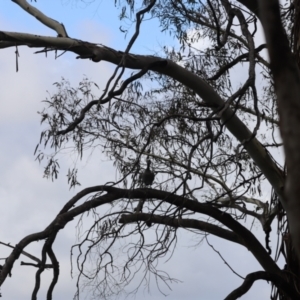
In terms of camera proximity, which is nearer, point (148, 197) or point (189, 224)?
point (148, 197)

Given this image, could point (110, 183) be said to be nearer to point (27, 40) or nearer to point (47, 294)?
point (47, 294)

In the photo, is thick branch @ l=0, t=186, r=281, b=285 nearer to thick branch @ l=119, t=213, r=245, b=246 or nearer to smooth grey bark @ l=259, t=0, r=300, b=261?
thick branch @ l=119, t=213, r=245, b=246

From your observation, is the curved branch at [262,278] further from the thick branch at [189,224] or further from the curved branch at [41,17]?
the curved branch at [41,17]

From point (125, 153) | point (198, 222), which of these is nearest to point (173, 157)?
point (125, 153)

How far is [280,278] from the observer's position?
4402 mm

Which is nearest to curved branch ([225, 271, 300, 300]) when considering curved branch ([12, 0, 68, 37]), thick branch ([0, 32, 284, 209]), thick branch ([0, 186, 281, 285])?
thick branch ([0, 186, 281, 285])

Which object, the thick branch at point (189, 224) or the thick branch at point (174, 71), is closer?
the thick branch at point (174, 71)

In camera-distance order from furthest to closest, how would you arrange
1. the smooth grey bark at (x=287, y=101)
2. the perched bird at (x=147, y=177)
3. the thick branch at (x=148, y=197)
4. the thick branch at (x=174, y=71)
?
the perched bird at (x=147, y=177)
the thick branch at (x=148, y=197)
the thick branch at (x=174, y=71)
the smooth grey bark at (x=287, y=101)

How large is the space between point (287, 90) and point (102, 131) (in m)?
6.10

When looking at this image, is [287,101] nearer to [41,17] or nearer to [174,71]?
[174,71]

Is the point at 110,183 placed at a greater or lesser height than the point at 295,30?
lesser

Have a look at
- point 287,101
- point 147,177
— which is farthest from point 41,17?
point 287,101

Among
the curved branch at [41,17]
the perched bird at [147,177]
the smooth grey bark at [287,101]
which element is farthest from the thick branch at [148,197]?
the smooth grey bark at [287,101]

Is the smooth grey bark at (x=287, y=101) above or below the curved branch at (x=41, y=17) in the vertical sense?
below
